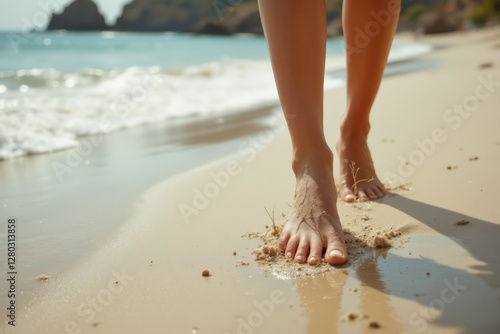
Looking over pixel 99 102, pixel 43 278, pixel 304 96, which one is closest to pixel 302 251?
pixel 304 96

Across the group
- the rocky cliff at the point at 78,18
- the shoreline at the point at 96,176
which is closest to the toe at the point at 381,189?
the shoreline at the point at 96,176

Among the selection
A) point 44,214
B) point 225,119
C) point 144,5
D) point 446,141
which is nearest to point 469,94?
point 446,141

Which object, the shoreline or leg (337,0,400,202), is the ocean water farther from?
leg (337,0,400,202)

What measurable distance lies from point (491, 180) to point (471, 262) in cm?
72

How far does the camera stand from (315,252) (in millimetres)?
1397

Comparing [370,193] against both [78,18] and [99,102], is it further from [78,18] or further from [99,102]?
[78,18]

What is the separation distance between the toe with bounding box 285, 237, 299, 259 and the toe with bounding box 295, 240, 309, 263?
14 mm

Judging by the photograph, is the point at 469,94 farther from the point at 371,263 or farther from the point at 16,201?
the point at 16,201

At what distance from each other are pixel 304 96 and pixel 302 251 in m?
0.44

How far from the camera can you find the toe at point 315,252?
4.49 ft

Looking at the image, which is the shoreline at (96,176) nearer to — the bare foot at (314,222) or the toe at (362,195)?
the bare foot at (314,222)

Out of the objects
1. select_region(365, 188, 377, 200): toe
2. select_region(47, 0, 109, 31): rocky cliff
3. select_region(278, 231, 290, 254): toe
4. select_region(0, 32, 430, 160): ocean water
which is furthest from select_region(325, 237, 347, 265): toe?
select_region(47, 0, 109, 31): rocky cliff

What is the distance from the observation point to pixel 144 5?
3034 inches

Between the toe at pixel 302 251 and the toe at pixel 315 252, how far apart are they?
1 cm
